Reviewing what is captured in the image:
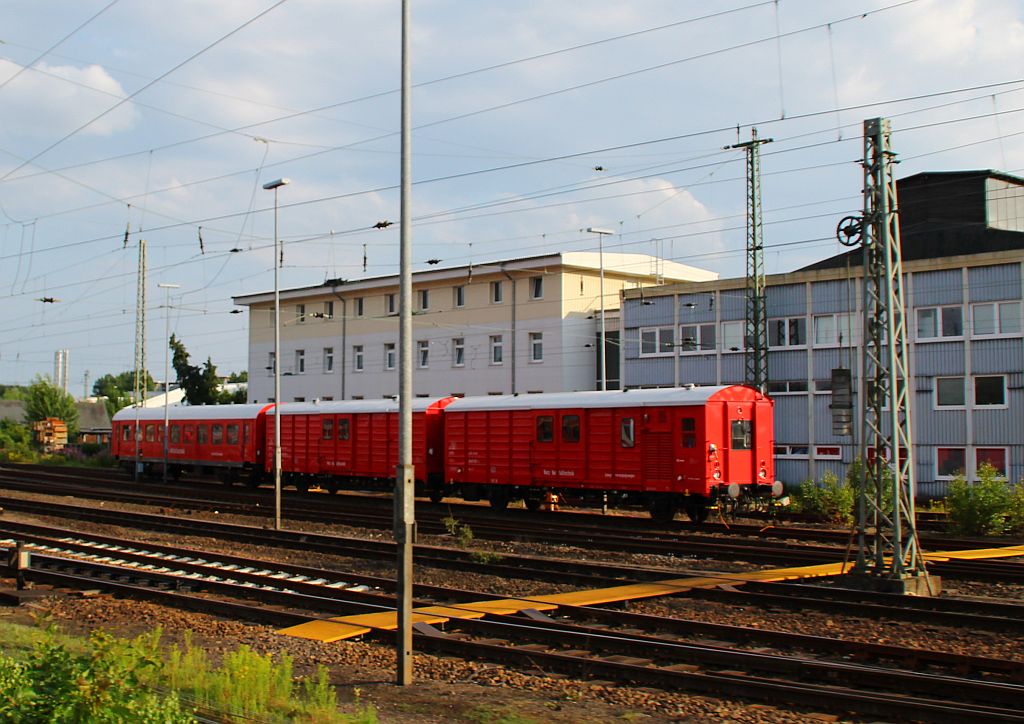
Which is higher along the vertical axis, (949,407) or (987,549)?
(949,407)

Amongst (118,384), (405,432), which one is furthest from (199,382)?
(118,384)

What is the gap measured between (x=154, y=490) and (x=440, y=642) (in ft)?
98.4

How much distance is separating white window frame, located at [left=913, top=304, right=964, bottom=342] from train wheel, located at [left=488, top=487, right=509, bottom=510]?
16.2 m

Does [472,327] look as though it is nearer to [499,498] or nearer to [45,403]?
[499,498]

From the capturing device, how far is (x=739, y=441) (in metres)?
24.7

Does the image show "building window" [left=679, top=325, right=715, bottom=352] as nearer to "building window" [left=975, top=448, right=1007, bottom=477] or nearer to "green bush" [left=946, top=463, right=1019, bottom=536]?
"building window" [left=975, top=448, right=1007, bottom=477]

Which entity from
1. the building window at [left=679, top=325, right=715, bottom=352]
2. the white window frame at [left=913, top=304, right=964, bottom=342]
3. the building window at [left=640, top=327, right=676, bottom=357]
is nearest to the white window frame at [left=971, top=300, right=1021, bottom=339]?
the white window frame at [left=913, top=304, right=964, bottom=342]

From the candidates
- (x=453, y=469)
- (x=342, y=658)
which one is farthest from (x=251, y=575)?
(x=453, y=469)

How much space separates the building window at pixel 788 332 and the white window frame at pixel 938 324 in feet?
14.1

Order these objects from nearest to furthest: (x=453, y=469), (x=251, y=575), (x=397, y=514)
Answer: (x=397, y=514)
(x=251, y=575)
(x=453, y=469)

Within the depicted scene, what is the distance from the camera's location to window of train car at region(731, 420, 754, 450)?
2456 cm

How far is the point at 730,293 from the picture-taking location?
4078 centimetres

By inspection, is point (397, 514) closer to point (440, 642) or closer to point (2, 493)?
point (440, 642)

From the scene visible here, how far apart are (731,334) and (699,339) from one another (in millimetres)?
1549
